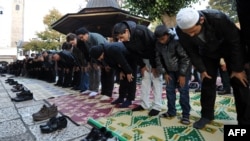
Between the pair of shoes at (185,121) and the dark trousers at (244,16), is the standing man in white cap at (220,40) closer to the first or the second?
the dark trousers at (244,16)

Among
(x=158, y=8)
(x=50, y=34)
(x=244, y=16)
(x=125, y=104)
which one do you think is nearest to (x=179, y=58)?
(x=244, y=16)

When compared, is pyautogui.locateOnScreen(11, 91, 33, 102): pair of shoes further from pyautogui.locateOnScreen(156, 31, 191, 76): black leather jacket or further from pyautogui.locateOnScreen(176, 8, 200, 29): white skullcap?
pyautogui.locateOnScreen(176, 8, 200, 29): white skullcap

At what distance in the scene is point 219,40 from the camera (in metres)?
2.70

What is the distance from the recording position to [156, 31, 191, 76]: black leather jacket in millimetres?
3316

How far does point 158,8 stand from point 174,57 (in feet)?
19.3

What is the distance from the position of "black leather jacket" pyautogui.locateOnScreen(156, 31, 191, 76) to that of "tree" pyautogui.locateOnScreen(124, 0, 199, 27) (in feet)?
18.4

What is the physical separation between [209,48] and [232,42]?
0.28m

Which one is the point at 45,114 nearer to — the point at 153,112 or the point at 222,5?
the point at 153,112

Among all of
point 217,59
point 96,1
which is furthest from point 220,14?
point 96,1

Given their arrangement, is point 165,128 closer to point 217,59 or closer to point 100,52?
point 217,59

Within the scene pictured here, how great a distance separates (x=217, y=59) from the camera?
9.97 ft

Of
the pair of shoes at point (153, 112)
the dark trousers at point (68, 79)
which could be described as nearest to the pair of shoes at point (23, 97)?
the dark trousers at point (68, 79)

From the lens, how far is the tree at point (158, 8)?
895cm

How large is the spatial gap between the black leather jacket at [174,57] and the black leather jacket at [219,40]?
0.38 m
